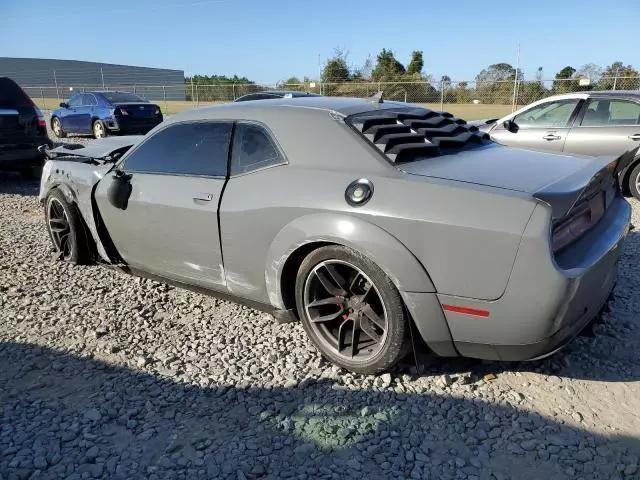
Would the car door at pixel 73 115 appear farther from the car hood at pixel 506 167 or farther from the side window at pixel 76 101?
the car hood at pixel 506 167

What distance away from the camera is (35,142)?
8477 millimetres

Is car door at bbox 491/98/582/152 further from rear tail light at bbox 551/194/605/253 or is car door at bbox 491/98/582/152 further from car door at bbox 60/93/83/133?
car door at bbox 60/93/83/133

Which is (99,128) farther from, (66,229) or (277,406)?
(277,406)

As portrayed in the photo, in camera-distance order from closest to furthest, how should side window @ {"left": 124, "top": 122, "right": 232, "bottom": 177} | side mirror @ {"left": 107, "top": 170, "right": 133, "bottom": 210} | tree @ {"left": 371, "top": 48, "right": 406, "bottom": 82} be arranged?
1. side window @ {"left": 124, "top": 122, "right": 232, "bottom": 177}
2. side mirror @ {"left": 107, "top": 170, "right": 133, "bottom": 210}
3. tree @ {"left": 371, "top": 48, "right": 406, "bottom": 82}

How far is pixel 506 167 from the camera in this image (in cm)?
285

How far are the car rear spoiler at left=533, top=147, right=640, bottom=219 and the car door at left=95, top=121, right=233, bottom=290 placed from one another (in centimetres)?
194

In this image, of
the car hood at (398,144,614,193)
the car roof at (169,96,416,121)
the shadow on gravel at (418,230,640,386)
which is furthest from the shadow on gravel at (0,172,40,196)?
the shadow on gravel at (418,230,640,386)

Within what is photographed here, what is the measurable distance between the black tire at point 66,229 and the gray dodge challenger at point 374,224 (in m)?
0.65

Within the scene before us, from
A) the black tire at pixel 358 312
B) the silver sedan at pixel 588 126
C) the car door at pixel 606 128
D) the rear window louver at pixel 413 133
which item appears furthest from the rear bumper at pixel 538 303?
the car door at pixel 606 128

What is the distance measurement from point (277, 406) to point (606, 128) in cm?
667

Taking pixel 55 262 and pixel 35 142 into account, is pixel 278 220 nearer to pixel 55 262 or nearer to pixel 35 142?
pixel 55 262

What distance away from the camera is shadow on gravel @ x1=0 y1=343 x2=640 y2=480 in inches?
87.5

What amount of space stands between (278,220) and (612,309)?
2.50 metres

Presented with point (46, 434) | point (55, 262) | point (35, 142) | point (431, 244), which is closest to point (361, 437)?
point (431, 244)
